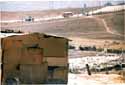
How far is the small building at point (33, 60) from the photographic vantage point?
2.74 m

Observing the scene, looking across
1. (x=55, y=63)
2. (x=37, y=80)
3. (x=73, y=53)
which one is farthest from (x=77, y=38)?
(x=37, y=80)

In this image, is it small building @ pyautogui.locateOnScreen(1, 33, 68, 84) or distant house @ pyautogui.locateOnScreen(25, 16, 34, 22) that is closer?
small building @ pyautogui.locateOnScreen(1, 33, 68, 84)

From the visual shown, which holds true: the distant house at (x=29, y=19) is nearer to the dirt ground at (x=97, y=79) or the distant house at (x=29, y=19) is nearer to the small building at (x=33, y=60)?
the small building at (x=33, y=60)

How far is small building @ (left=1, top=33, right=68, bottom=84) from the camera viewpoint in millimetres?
2744

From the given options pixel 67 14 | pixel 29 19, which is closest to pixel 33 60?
pixel 29 19

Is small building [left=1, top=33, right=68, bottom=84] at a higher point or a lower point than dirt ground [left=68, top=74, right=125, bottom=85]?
higher

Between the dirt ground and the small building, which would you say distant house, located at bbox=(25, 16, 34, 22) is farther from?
the dirt ground

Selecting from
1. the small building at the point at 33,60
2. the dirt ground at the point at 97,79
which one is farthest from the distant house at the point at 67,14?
the dirt ground at the point at 97,79

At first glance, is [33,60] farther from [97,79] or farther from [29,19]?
[97,79]

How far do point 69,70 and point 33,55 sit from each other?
0.34m

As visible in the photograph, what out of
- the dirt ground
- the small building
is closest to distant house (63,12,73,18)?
the small building

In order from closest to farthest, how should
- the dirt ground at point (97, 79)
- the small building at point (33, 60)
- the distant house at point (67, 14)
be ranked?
the small building at point (33, 60) < the dirt ground at point (97, 79) < the distant house at point (67, 14)

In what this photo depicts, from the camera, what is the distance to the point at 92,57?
2.95m

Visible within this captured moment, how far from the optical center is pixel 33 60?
2.77 meters
